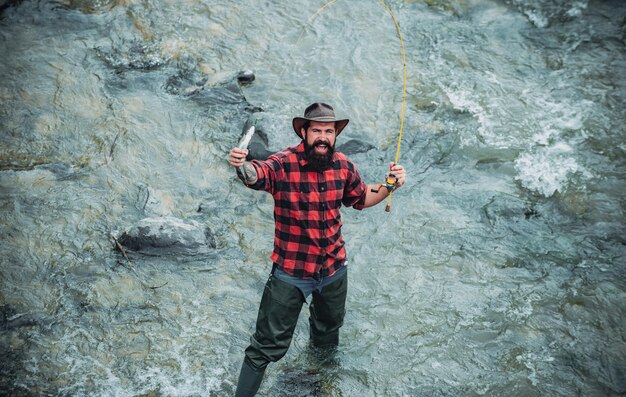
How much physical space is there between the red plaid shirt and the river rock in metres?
2.09

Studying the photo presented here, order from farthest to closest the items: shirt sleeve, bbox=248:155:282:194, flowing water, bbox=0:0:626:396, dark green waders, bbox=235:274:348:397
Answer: flowing water, bbox=0:0:626:396
dark green waders, bbox=235:274:348:397
shirt sleeve, bbox=248:155:282:194

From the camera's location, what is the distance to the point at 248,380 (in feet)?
15.0

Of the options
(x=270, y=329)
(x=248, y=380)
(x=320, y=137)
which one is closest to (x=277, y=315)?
(x=270, y=329)

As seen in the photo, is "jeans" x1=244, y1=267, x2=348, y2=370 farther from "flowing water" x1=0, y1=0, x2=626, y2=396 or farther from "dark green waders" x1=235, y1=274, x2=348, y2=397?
"flowing water" x1=0, y1=0, x2=626, y2=396

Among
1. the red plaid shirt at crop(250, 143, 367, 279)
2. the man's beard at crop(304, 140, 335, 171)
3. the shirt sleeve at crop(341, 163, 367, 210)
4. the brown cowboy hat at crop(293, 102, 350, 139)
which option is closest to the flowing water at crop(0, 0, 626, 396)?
the red plaid shirt at crop(250, 143, 367, 279)

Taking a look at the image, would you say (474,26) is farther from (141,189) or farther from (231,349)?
(231,349)

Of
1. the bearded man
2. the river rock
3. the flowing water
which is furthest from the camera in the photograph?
the river rock

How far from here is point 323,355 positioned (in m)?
5.46

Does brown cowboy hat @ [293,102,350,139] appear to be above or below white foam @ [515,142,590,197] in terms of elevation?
above

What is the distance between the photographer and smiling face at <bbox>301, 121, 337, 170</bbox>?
434cm

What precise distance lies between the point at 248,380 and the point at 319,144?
1.77m

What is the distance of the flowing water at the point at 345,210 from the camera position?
212 inches

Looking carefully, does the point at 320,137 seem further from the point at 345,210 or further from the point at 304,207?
the point at 345,210

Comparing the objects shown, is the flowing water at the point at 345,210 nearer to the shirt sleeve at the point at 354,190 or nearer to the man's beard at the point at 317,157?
the shirt sleeve at the point at 354,190
